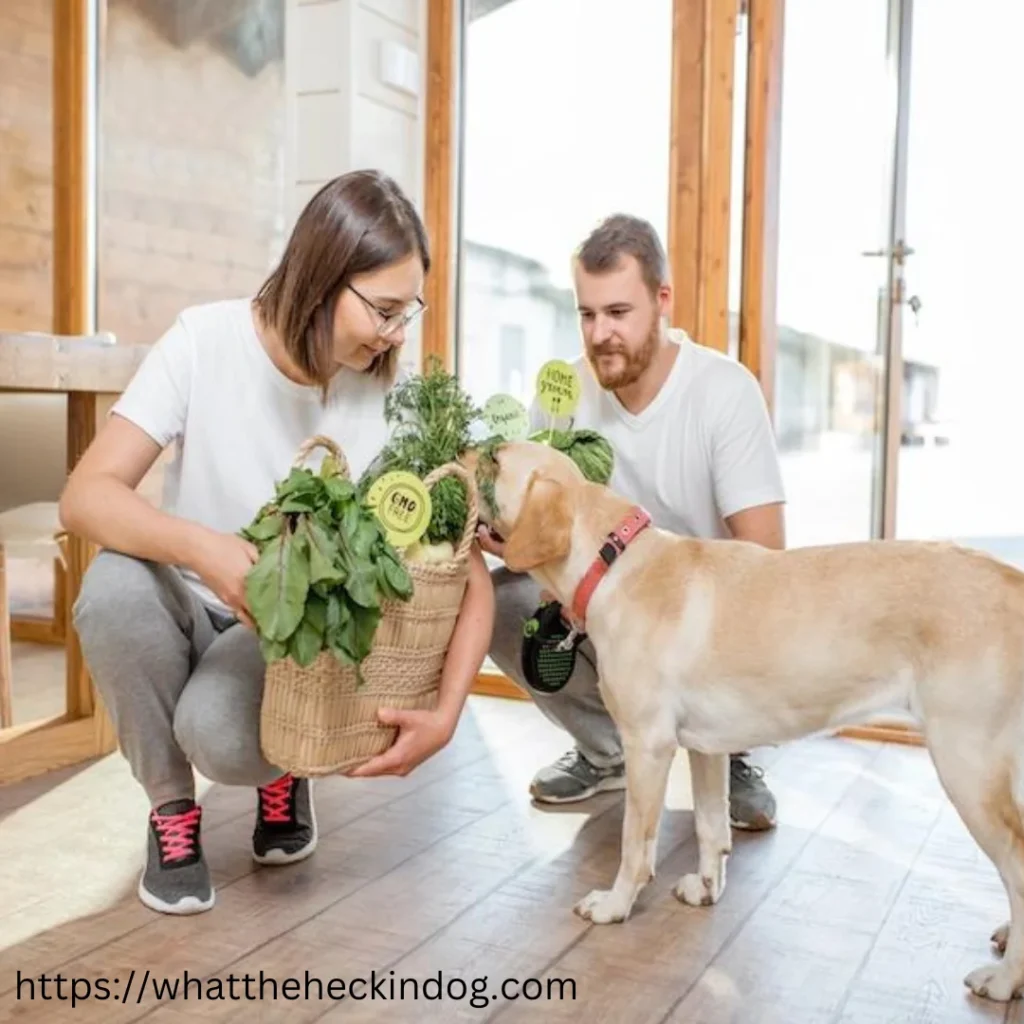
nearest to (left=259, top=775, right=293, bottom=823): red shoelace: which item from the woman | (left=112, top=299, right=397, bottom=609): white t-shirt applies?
the woman

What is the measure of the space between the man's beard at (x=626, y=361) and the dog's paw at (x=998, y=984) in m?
1.20

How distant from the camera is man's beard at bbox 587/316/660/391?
231 centimetres

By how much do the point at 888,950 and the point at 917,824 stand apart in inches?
26.4

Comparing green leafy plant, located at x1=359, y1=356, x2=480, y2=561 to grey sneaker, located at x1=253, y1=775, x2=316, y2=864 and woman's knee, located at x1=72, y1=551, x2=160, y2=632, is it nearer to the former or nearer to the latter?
woman's knee, located at x1=72, y1=551, x2=160, y2=632

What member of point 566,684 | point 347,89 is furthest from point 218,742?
point 347,89

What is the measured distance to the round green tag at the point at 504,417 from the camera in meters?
1.99

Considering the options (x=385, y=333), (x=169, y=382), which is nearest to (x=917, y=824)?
Result: (x=385, y=333)

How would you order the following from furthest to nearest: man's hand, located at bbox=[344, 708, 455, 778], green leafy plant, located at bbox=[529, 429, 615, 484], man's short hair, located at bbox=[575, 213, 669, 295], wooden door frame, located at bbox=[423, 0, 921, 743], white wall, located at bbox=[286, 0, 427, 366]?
1. white wall, located at bbox=[286, 0, 427, 366]
2. wooden door frame, located at bbox=[423, 0, 921, 743]
3. man's short hair, located at bbox=[575, 213, 669, 295]
4. green leafy plant, located at bbox=[529, 429, 615, 484]
5. man's hand, located at bbox=[344, 708, 455, 778]

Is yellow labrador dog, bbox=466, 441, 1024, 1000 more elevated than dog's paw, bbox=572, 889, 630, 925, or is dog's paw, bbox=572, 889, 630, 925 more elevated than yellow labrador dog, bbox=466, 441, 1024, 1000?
yellow labrador dog, bbox=466, 441, 1024, 1000

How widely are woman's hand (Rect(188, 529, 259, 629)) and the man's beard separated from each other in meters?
0.91

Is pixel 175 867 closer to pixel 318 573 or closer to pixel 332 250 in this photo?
pixel 318 573

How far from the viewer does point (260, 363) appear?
2.02m

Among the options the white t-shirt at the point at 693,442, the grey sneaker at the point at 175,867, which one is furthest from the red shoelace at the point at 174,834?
the white t-shirt at the point at 693,442

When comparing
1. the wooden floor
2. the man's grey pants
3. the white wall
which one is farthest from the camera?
the white wall
